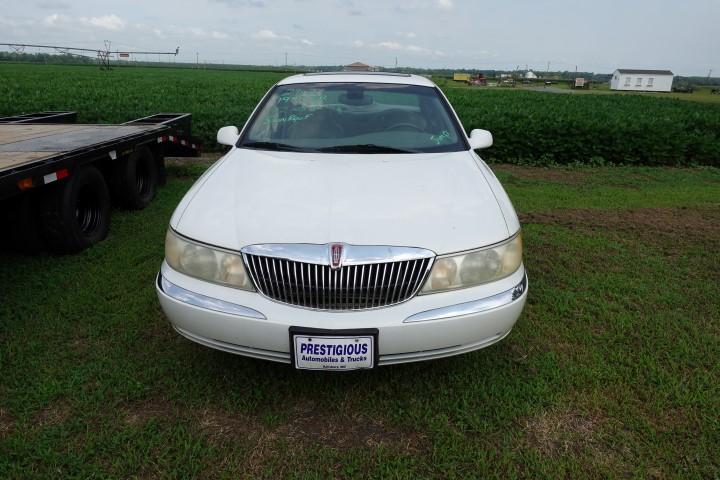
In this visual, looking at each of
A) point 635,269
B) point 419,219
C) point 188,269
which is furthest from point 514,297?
point 635,269

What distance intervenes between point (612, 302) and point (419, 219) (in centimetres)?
209

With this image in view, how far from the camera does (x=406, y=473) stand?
6.73ft

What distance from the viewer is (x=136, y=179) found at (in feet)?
18.6

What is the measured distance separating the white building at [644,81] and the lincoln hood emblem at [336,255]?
302ft

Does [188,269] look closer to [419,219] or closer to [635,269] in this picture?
[419,219]

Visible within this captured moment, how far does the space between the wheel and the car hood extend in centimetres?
180

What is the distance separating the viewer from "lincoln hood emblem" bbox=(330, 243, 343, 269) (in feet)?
6.78

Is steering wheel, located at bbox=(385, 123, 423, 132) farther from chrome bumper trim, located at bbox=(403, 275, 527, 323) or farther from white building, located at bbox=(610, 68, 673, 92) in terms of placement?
white building, located at bbox=(610, 68, 673, 92)

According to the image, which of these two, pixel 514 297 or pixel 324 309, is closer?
pixel 324 309

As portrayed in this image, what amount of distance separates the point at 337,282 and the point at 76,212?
321 cm

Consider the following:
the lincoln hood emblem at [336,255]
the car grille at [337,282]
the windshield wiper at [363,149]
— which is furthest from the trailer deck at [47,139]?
the lincoln hood emblem at [336,255]

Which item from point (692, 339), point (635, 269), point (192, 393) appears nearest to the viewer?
point (192, 393)

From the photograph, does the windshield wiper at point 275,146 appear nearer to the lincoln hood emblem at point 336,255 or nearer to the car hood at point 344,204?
the car hood at point 344,204

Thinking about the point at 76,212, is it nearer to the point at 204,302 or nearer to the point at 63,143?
the point at 63,143
